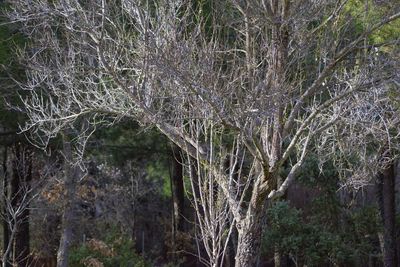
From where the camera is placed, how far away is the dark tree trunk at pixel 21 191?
45.2 feet

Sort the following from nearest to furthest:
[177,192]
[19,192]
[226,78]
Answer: [226,78], [19,192], [177,192]

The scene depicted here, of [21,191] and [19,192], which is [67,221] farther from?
[21,191]

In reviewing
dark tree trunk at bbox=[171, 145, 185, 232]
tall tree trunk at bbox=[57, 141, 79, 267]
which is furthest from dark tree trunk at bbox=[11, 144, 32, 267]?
dark tree trunk at bbox=[171, 145, 185, 232]

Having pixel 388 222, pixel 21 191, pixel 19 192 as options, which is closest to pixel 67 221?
pixel 19 192

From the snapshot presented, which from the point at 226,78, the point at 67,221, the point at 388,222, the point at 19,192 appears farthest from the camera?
the point at 388,222

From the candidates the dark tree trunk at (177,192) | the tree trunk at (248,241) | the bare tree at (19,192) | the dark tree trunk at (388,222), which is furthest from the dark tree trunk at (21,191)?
the dark tree trunk at (388,222)

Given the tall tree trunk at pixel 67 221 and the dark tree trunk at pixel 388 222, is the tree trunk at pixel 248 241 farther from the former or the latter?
the dark tree trunk at pixel 388 222

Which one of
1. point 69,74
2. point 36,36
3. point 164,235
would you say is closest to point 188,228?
point 164,235

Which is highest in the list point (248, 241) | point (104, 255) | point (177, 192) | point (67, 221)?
point (177, 192)

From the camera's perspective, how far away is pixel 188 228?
21703 mm

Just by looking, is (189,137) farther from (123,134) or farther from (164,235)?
(164,235)

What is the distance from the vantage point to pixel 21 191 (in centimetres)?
1432

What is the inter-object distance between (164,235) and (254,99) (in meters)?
16.2

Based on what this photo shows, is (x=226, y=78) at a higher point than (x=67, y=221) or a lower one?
higher
